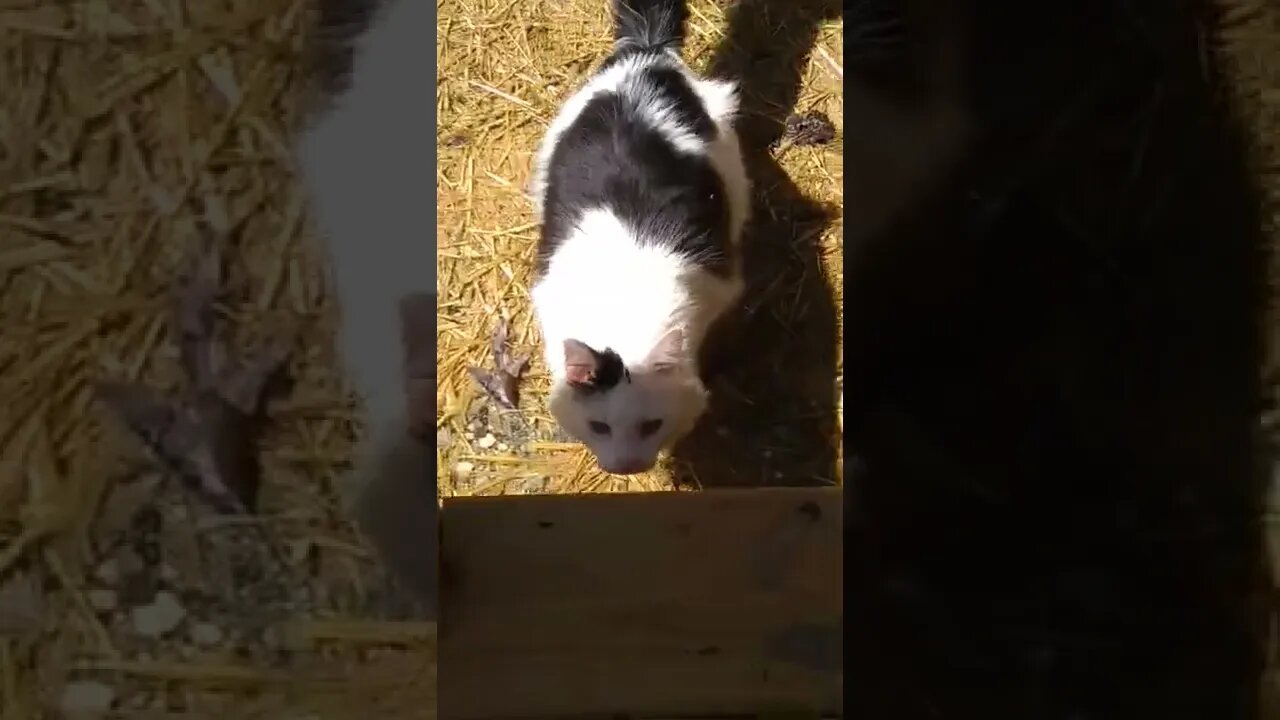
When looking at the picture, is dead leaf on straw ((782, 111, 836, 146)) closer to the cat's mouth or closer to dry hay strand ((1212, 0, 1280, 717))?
the cat's mouth

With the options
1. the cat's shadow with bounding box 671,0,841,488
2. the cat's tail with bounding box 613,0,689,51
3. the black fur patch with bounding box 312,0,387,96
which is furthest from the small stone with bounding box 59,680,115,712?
the cat's tail with bounding box 613,0,689,51

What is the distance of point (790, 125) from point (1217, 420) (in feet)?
7.16

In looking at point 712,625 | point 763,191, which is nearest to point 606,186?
point 763,191

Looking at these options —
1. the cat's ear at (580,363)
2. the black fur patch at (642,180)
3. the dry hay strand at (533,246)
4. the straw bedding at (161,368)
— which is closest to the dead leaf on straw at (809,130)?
the dry hay strand at (533,246)

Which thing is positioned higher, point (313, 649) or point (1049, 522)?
point (1049, 522)

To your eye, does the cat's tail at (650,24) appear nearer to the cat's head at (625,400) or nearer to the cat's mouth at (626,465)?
the cat's head at (625,400)

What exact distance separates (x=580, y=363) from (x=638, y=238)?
20.1 inches

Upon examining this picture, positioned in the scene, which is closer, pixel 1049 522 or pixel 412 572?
pixel 412 572

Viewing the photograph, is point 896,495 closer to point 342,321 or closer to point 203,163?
point 342,321

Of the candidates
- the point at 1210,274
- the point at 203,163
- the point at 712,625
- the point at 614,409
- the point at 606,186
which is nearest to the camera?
the point at 203,163

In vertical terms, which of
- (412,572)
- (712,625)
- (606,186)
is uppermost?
(606,186)

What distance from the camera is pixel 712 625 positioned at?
1.48 metres

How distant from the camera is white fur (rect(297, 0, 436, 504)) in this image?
43.6 inches

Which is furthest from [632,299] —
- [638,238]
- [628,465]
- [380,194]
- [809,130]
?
[380,194]
